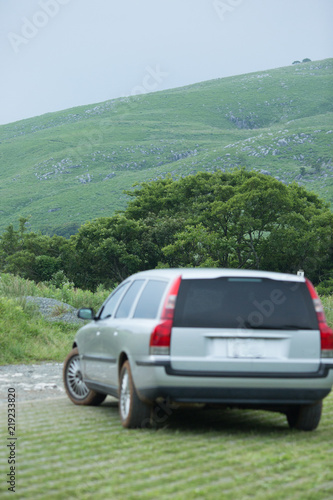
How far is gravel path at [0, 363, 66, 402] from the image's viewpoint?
10.5 m

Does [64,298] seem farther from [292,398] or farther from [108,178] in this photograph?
[108,178]

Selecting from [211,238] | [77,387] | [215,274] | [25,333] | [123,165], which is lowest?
[211,238]

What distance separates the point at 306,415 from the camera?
24.6ft

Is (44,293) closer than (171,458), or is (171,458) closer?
(171,458)

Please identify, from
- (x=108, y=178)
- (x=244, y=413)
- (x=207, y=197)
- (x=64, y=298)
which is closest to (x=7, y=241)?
(x=207, y=197)

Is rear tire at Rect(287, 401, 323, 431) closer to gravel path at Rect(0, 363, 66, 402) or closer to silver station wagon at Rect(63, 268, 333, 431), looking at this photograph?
silver station wagon at Rect(63, 268, 333, 431)

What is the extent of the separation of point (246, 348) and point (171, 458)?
149 centimetres

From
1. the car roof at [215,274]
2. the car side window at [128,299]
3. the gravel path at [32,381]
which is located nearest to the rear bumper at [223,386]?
the car roof at [215,274]

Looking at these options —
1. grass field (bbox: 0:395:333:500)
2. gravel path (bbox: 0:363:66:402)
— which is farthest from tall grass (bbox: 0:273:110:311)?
grass field (bbox: 0:395:333:500)

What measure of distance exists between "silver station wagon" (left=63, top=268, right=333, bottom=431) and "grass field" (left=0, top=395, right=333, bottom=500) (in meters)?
0.34

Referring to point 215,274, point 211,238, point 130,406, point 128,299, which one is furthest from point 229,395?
point 211,238

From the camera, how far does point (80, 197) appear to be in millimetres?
157750

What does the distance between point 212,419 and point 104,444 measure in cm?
207

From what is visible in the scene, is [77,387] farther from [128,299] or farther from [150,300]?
[150,300]
